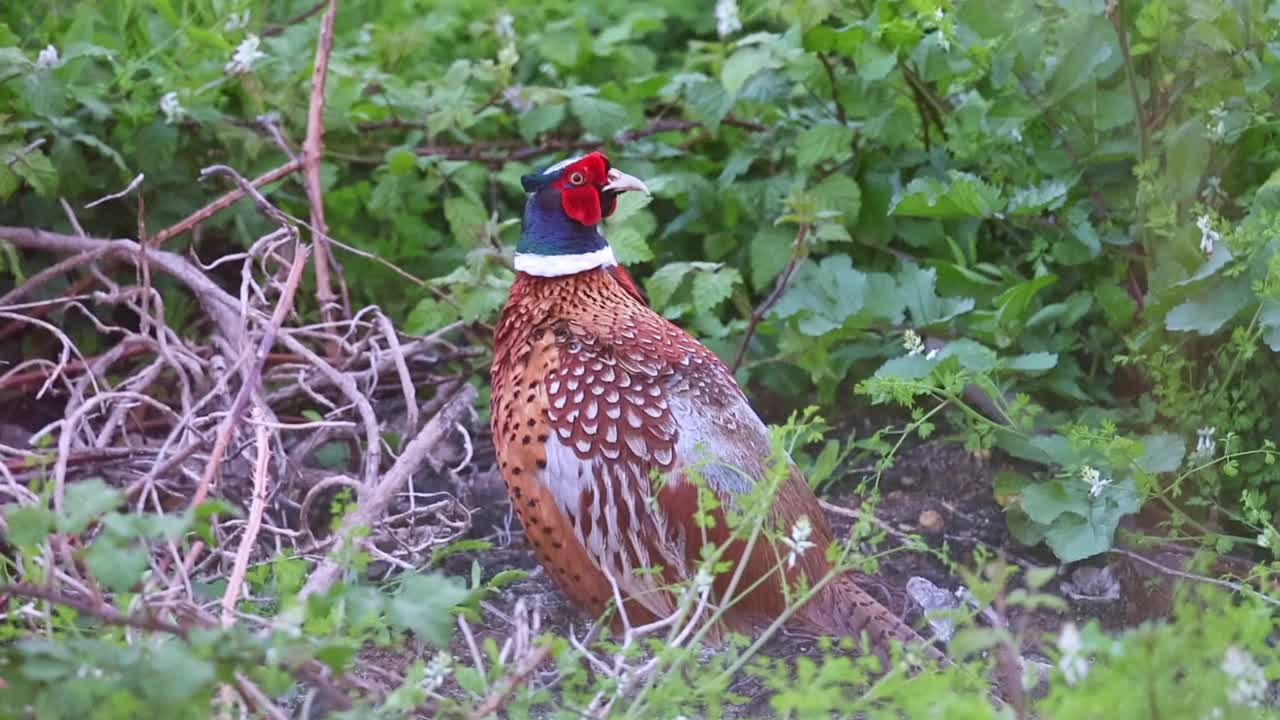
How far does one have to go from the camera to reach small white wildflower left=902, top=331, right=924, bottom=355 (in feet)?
11.8

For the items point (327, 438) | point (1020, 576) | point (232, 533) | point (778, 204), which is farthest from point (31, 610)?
point (778, 204)

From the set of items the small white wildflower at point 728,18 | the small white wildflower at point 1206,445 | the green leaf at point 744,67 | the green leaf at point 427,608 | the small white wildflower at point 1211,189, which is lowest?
the small white wildflower at point 1206,445

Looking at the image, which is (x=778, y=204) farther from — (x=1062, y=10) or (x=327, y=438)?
(x=327, y=438)

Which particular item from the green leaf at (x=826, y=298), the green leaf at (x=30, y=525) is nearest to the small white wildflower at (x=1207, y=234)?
the green leaf at (x=826, y=298)

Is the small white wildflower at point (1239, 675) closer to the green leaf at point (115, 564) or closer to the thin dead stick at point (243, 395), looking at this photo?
the green leaf at point (115, 564)

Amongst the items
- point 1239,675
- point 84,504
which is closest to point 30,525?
point 84,504

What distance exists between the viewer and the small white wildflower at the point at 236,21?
13.9 feet

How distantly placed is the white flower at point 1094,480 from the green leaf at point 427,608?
1.71 m

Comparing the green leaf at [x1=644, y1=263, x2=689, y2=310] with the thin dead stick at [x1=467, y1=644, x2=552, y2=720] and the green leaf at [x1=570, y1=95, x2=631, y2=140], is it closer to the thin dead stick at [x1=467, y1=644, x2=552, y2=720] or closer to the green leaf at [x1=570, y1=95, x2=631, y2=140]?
the green leaf at [x1=570, y1=95, x2=631, y2=140]

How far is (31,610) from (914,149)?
2798 mm

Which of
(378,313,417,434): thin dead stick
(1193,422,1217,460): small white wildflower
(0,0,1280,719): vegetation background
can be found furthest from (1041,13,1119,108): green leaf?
(378,313,417,434): thin dead stick

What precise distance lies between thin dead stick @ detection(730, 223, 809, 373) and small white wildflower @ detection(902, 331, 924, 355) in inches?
13.7

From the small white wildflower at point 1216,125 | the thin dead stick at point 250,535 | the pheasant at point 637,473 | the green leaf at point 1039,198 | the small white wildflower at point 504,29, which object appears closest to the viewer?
the thin dead stick at point 250,535

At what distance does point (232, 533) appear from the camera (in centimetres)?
339
